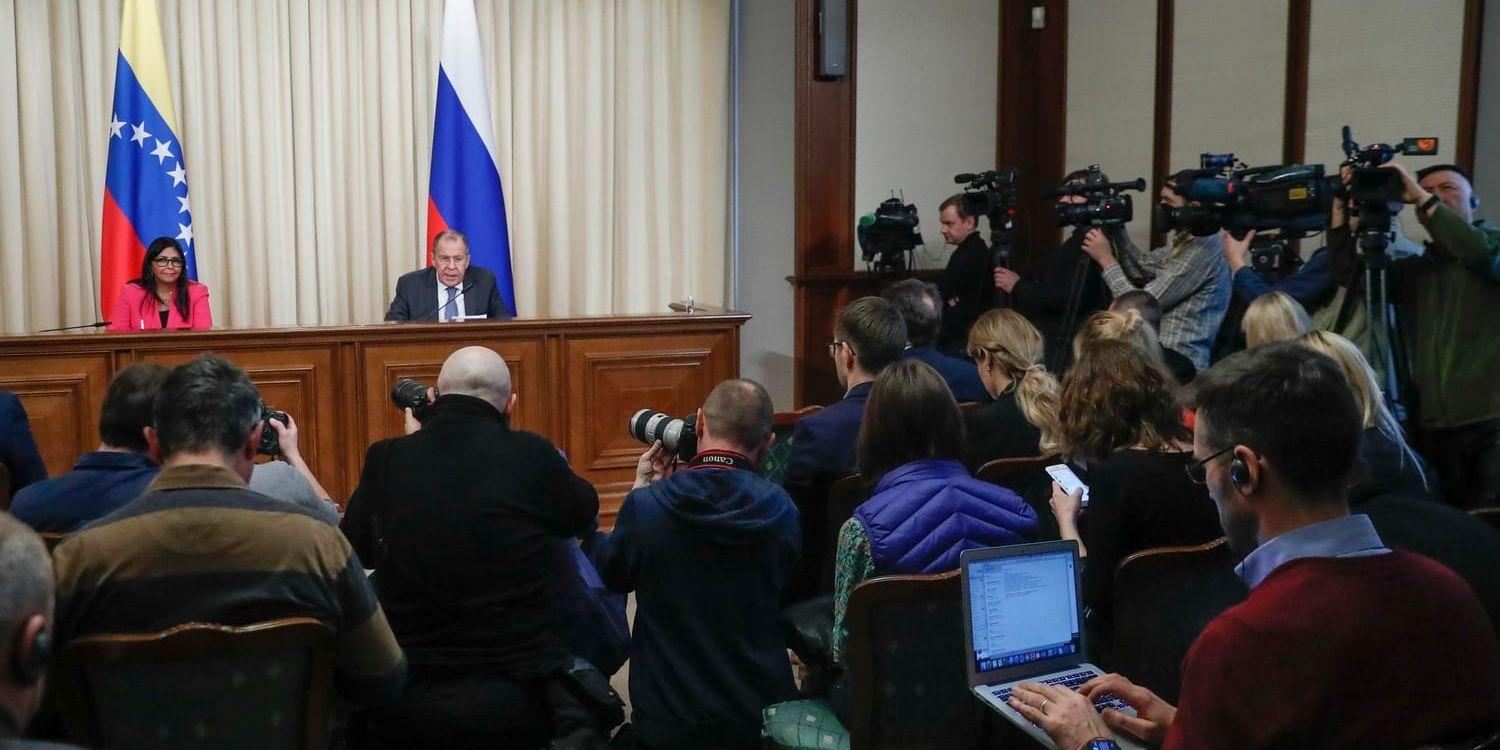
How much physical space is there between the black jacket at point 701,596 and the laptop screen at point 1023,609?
63 cm

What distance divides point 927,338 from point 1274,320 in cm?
131

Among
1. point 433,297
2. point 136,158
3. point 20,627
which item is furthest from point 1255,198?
point 136,158

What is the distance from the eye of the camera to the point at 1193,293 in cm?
502

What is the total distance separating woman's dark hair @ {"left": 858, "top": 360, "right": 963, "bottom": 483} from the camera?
2.46 meters

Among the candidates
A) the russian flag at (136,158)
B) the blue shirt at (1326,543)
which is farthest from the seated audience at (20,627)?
the russian flag at (136,158)

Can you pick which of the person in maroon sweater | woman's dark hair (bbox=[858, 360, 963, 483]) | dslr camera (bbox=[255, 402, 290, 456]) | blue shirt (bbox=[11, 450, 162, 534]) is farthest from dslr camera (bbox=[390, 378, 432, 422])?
the person in maroon sweater

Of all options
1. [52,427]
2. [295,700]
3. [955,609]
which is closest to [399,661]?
[295,700]

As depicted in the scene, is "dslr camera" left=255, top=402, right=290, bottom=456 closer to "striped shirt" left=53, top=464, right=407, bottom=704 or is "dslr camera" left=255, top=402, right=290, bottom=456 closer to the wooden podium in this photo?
"striped shirt" left=53, top=464, right=407, bottom=704

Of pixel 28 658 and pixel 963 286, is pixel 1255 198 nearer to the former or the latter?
pixel 963 286

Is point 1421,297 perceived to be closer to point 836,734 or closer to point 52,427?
point 836,734

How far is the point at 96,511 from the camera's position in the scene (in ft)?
8.03

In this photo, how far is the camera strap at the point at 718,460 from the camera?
2.56 meters

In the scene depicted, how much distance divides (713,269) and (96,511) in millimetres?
5301

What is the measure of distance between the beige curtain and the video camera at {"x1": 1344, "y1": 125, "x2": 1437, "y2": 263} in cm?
415
